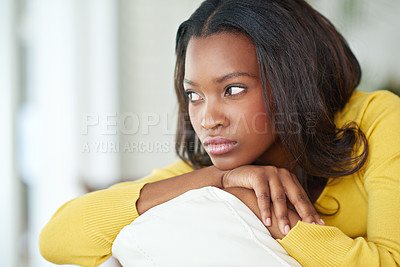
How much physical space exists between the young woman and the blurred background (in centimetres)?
109

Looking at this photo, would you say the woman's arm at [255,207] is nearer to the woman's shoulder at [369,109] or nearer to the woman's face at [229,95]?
the woman's face at [229,95]

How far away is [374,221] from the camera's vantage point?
89 cm

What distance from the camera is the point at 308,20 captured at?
1.15 m

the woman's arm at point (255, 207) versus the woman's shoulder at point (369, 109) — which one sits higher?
the woman's shoulder at point (369, 109)

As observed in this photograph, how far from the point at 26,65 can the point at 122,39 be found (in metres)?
0.85

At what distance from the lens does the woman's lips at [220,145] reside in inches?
41.7

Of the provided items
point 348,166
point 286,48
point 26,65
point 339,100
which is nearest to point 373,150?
point 348,166

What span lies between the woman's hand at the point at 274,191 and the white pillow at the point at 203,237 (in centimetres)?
4

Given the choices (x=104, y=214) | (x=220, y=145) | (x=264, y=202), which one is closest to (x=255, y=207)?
(x=264, y=202)

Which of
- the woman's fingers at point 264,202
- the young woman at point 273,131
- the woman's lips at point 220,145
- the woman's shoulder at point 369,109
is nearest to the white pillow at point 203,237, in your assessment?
the woman's fingers at point 264,202

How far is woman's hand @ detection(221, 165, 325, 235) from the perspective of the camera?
2.61 feet

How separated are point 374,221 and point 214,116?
47 cm

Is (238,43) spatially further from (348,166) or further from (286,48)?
(348,166)

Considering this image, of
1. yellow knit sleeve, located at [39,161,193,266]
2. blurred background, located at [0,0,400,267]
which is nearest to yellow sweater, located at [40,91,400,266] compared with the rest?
yellow knit sleeve, located at [39,161,193,266]
